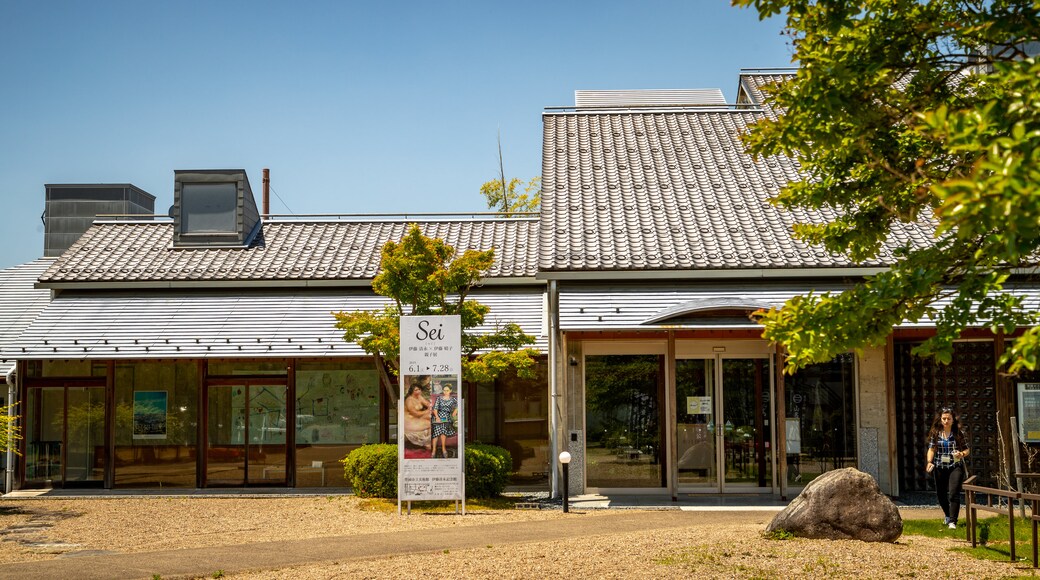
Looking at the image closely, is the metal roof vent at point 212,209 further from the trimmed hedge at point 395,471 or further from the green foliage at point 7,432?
the trimmed hedge at point 395,471

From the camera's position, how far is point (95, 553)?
481 inches

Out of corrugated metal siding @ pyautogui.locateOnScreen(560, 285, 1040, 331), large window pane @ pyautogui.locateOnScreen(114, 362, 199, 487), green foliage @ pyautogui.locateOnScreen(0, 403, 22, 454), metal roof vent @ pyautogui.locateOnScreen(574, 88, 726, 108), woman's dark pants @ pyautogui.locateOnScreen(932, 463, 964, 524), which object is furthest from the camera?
metal roof vent @ pyautogui.locateOnScreen(574, 88, 726, 108)

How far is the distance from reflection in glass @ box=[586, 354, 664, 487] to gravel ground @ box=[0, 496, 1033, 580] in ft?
7.16

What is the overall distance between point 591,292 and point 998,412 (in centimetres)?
715

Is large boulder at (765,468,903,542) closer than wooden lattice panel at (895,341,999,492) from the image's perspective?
Yes

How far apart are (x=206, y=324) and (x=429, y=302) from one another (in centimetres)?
577

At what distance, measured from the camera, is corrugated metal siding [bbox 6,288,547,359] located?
63.5 feet

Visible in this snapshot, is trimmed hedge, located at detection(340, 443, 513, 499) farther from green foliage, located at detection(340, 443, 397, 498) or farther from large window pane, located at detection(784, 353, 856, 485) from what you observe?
large window pane, located at detection(784, 353, 856, 485)

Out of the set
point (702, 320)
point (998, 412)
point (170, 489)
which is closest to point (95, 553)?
point (170, 489)

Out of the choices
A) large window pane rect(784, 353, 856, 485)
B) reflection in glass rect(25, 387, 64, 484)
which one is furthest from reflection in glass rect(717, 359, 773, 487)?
reflection in glass rect(25, 387, 64, 484)

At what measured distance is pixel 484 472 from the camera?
1684 cm

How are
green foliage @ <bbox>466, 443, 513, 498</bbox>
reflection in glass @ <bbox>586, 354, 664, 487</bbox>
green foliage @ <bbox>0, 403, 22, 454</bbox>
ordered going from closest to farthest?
green foliage @ <bbox>466, 443, 513, 498</bbox> < green foliage @ <bbox>0, 403, 22, 454</bbox> < reflection in glass @ <bbox>586, 354, 664, 487</bbox>

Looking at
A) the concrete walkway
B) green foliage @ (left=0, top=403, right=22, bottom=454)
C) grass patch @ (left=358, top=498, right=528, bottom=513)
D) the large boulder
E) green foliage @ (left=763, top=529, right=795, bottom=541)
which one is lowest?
grass patch @ (left=358, top=498, right=528, bottom=513)

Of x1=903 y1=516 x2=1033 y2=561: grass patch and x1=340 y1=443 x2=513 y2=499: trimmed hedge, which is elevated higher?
x1=340 y1=443 x2=513 y2=499: trimmed hedge
